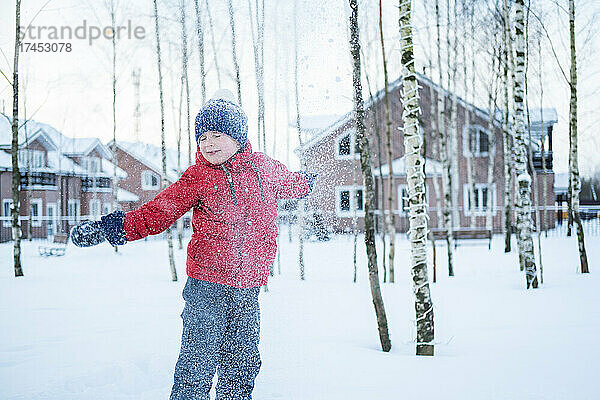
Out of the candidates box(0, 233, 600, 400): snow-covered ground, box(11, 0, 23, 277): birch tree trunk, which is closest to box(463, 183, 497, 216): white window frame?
box(0, 233, 600, 400): snow-covered ground

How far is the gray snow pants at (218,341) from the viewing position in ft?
4.65

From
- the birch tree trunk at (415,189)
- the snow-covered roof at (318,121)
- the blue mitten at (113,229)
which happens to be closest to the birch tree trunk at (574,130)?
the birch tree trunk at (415,189)

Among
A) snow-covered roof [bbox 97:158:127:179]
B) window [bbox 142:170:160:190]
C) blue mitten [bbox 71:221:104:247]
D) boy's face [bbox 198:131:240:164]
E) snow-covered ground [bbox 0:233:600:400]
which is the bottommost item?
snow-covered ground [bbox 0:233:600:400]

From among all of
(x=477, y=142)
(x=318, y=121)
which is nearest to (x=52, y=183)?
(x=477, y=142)

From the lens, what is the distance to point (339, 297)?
438cm

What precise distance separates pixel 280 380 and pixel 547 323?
194 cm

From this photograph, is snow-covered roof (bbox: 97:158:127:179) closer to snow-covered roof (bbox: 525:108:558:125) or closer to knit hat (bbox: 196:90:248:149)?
snow-covered roof (bbox: 525:108:558:125)

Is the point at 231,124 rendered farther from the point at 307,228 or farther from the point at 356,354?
the point at 307,228

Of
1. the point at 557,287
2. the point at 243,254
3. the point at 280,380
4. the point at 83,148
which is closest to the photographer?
the point at 243,254

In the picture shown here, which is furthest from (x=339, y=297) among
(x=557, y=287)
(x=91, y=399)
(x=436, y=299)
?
(x=91, y=399)

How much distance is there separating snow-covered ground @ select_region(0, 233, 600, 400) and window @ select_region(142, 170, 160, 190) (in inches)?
458

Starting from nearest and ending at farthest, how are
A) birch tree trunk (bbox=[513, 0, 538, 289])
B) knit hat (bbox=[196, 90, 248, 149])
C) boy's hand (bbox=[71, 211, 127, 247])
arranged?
boy's hand (bbox=[71, 211, 127, 247]) → knit hat (bbox=[196, 90, 248, 149]) → birch tree trunk (bbox=[513, 0, 538, 289])

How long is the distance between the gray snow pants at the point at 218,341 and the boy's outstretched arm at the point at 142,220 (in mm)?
190

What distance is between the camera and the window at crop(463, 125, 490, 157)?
13477 millimetres
